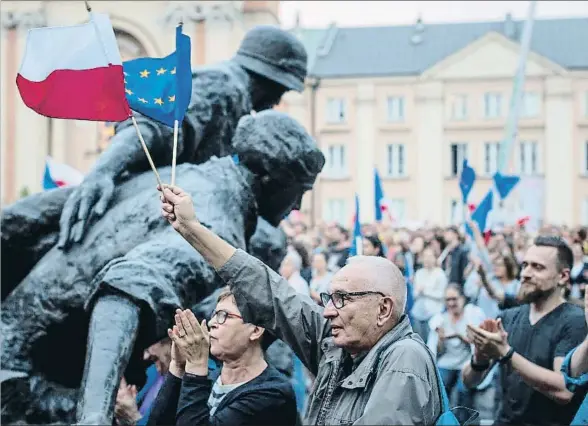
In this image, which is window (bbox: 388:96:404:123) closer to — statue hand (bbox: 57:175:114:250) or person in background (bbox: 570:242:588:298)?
person in background (bbox: 570:242:588:298)

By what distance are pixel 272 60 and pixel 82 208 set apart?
1.37 meters

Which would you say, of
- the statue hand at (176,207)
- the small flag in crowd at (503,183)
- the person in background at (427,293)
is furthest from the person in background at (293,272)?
the statue hand at (176,207)

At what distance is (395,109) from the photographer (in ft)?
183

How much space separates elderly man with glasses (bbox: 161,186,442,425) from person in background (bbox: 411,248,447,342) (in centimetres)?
737

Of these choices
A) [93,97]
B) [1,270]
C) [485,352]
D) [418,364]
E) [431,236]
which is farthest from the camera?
[431,236]

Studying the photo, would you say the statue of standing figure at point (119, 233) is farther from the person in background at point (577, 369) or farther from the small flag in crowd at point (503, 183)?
the small flag in crowd at point (503, 183)

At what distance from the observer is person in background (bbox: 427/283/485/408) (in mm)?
9055

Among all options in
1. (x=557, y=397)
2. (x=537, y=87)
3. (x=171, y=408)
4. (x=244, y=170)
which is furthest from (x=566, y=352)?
(x=537, y=87)

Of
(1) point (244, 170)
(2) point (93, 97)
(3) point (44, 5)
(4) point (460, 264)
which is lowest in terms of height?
(4) point (460, 264)

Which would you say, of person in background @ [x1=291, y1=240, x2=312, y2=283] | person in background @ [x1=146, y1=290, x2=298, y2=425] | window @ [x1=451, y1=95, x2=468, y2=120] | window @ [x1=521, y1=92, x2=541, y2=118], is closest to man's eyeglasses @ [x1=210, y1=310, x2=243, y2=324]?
person in background @ [x1=146, y1=290, x2=298, y2=425]

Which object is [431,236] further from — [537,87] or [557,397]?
[537,87]

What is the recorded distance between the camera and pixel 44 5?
1626 inches

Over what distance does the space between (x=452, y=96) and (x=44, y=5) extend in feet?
74.5

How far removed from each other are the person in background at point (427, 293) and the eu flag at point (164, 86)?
7.24 metres
